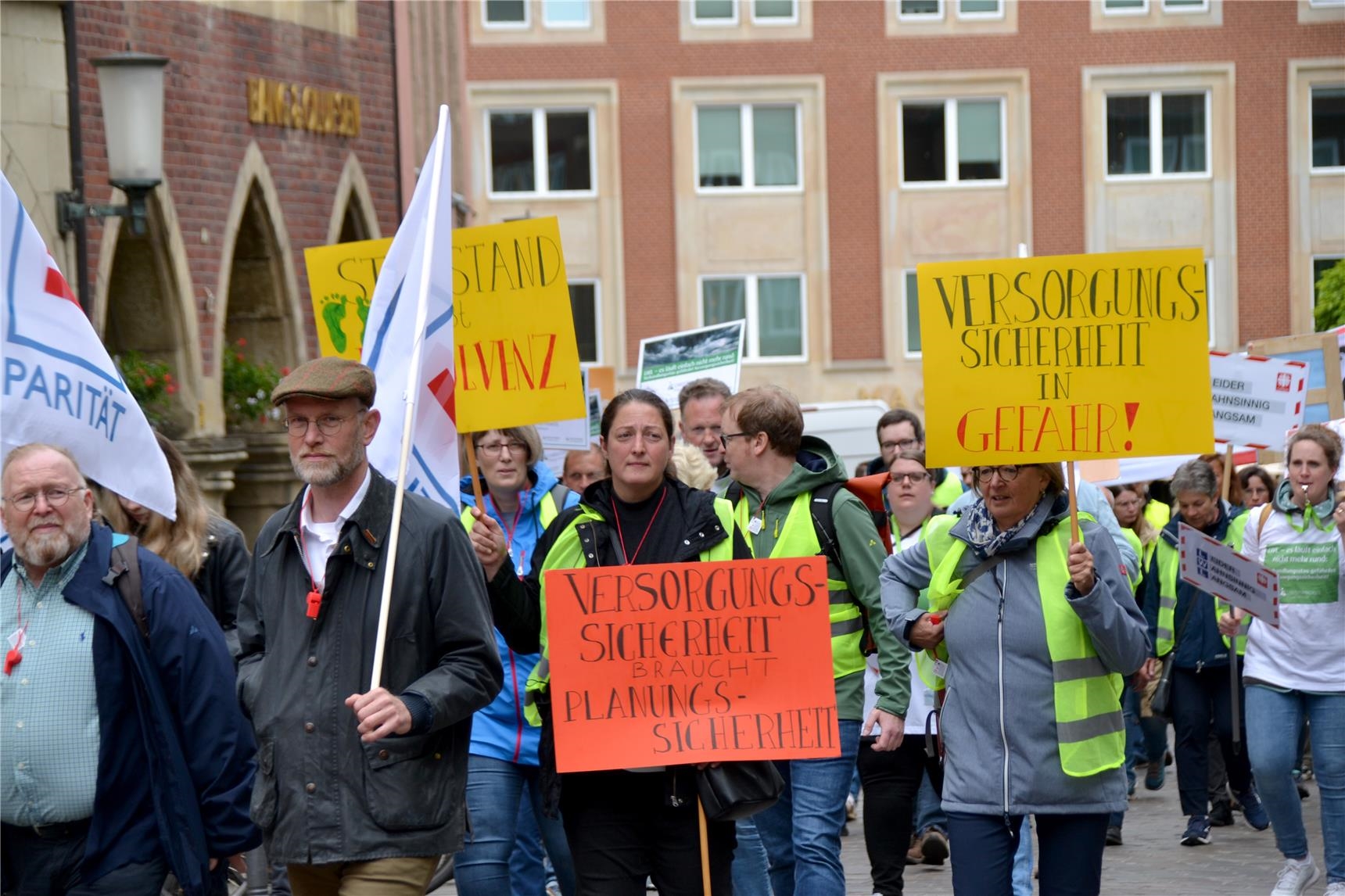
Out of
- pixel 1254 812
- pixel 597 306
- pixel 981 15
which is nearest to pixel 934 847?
pixel 1254 812

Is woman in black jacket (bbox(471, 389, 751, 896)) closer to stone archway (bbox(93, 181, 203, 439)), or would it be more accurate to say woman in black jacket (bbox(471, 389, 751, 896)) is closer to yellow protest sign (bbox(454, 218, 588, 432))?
yellow protest sign (bbox(454, 218, 588, 432))

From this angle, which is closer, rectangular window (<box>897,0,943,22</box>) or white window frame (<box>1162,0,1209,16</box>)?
rectangular window (<box>897,0,943,22</box>)

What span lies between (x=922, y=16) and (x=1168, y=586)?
28.5 m

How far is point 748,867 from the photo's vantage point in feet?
22.5

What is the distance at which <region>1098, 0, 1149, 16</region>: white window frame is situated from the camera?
3838 cm

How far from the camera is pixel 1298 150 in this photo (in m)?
38.9

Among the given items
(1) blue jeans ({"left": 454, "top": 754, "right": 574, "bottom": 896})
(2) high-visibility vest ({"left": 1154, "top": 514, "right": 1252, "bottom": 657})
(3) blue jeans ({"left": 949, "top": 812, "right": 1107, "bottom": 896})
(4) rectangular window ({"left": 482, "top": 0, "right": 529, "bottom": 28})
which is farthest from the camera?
(4) rectangular window ({"left": 482, "top": 0, "right": 529, "bottom": 28})

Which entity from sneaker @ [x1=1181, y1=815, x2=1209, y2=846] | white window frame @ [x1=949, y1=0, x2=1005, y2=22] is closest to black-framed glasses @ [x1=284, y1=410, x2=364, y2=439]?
sneaker @ [x1=1181, y1=815, x2=1209, y2=846]

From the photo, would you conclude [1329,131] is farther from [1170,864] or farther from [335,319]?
[335,319]

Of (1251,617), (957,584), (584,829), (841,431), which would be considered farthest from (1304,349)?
(841,431)

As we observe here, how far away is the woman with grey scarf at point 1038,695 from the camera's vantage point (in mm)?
5637

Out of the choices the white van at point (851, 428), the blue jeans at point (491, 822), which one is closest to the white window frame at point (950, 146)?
the white van at point (851, 428)

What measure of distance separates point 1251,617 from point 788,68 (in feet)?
99.8

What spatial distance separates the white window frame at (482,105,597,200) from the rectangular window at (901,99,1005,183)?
5880 millimetres
